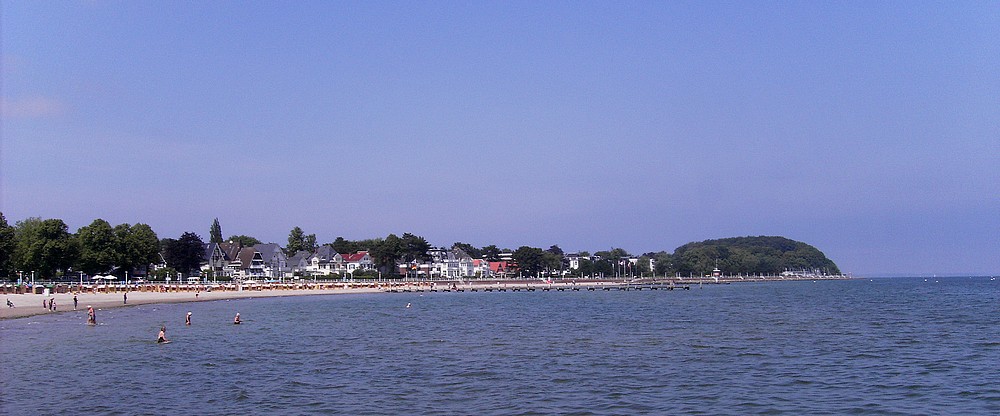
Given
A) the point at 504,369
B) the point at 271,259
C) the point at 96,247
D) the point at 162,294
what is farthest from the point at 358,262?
the point at 504,369

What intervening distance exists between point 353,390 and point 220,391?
388 centimetres

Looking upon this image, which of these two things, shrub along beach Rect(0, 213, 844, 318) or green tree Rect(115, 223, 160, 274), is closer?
shrub along beach Rect(0, 213, 844, 318)

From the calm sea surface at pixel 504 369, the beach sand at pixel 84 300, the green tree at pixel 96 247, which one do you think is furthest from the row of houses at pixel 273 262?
the calm sea surface at pixel 504 369

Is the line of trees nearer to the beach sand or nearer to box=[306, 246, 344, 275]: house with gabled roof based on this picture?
the beach sand

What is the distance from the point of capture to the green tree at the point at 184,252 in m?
140

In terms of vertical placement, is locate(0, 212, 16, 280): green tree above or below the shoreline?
above

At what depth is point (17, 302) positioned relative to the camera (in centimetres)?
6575

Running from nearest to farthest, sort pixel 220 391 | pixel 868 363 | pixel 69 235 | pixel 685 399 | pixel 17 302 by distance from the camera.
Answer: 1. pixel 685 399
2. pixel 220 391
3. pixel 868 363
4. pixel 17 302
5. pixel 69 235

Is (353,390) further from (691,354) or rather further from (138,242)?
(138,242)

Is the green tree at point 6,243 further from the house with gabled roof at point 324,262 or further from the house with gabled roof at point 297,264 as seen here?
the house with gabled roof at point 324,262

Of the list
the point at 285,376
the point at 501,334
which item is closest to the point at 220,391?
the point at 285,376

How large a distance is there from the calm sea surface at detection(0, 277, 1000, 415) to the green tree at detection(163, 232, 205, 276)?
93.9 meters

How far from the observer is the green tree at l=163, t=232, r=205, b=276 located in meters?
140

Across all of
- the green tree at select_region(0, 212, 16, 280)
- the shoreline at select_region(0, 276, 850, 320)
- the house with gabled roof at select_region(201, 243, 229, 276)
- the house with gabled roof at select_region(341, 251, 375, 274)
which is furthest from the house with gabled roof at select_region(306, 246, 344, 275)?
the green tree at select_region(0, 212, 16, 280)
